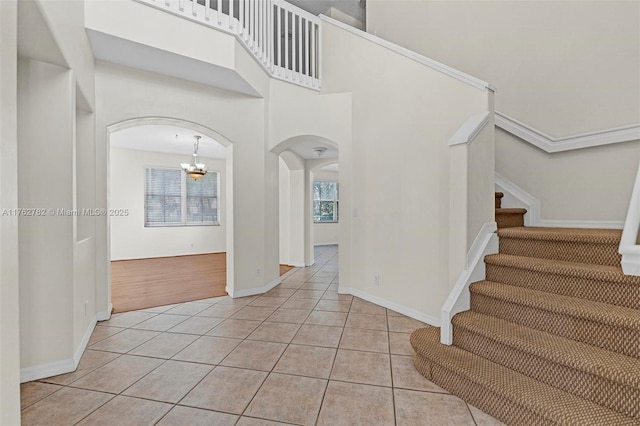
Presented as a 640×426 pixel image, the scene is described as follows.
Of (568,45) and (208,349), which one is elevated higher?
(568,45)

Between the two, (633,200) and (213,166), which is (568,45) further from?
(213,166)

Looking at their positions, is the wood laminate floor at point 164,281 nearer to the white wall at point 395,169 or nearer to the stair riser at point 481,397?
the white wall at point 395,169

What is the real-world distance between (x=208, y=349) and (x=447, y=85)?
3158mm

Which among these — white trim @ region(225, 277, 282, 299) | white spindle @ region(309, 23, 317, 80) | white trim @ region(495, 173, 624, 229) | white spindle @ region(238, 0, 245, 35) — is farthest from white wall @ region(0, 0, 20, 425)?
white trim @ region(495, 173, 624, 229)

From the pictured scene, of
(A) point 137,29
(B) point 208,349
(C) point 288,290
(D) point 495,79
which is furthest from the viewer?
(C) point 288,290

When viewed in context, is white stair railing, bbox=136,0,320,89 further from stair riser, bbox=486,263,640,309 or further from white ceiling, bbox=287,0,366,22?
stair riser, bbox=486,263,640,309

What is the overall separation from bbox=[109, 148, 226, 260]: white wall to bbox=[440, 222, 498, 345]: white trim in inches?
277

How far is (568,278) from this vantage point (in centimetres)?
181

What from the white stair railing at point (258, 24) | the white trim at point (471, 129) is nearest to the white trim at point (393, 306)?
the white trim at point (471, 129)

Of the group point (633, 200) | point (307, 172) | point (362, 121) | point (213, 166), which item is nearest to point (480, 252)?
point (633, 200)

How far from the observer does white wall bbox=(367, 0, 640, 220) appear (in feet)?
8.37

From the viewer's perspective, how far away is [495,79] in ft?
11.2

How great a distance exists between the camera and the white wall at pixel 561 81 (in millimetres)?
2552

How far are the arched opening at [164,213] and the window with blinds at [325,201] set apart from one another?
301 cm
